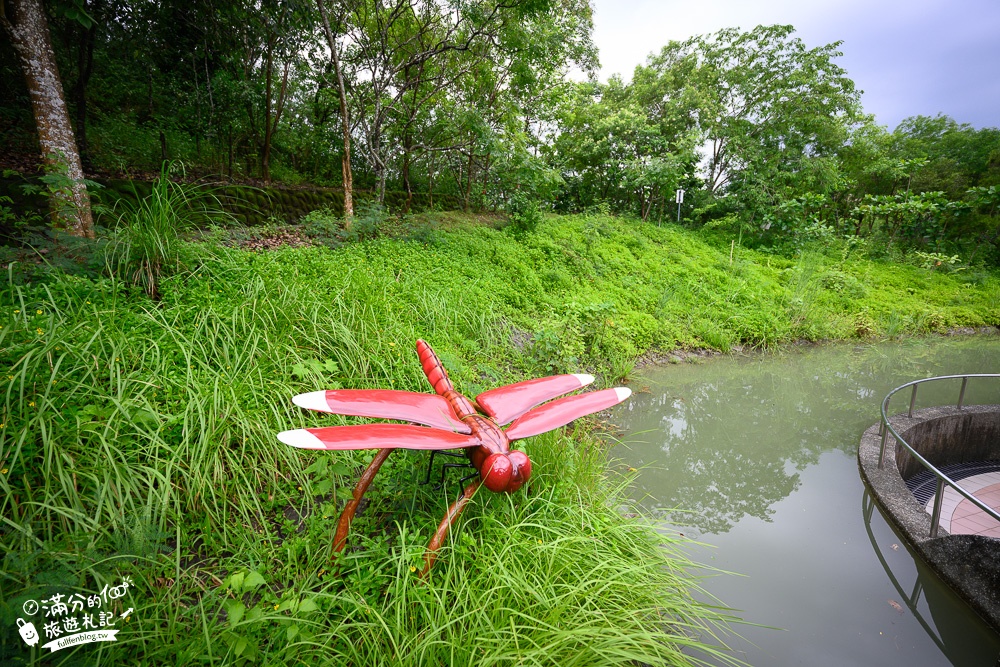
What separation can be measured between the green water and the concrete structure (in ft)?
0.41

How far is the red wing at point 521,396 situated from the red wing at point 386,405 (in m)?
0.20

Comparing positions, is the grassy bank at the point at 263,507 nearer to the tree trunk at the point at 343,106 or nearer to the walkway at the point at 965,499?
the tree trunk at the point at 343,106

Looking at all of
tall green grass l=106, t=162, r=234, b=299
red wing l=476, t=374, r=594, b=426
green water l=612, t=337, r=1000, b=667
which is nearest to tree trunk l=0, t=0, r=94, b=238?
tall green grass l=106, t=162, r=234, b=299

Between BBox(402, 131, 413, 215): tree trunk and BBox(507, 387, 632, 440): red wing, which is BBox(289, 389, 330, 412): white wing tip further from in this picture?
BBox(402, 131, 413, 215): tree trunk

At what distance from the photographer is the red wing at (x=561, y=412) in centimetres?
154

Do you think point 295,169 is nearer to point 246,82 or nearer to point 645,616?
point 246,82

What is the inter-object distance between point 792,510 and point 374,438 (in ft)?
9.78

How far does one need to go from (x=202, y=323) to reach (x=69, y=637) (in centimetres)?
148

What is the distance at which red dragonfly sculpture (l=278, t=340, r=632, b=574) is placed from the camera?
3.98 feet

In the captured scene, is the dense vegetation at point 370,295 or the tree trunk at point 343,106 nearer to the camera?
the dense vegetation at point 370,295

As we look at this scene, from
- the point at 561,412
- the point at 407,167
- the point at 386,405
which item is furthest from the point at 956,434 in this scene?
the point at 407,167

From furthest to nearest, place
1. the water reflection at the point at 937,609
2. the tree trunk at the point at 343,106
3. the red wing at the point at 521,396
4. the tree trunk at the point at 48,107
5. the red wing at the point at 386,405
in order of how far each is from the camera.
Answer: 1. the tree trunk at the point at 343,106
2. the tree trunk at the point at 48,107
3. the water reflection at the point at 937,609
4. the red wing at the point at 521,396
5. the red wing at the point at 386,405

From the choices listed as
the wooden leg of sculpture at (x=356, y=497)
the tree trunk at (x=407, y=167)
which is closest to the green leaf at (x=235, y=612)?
the wooden leg of sculpture at (x=356, y=497)

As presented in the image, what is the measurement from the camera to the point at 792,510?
8.80 feet
